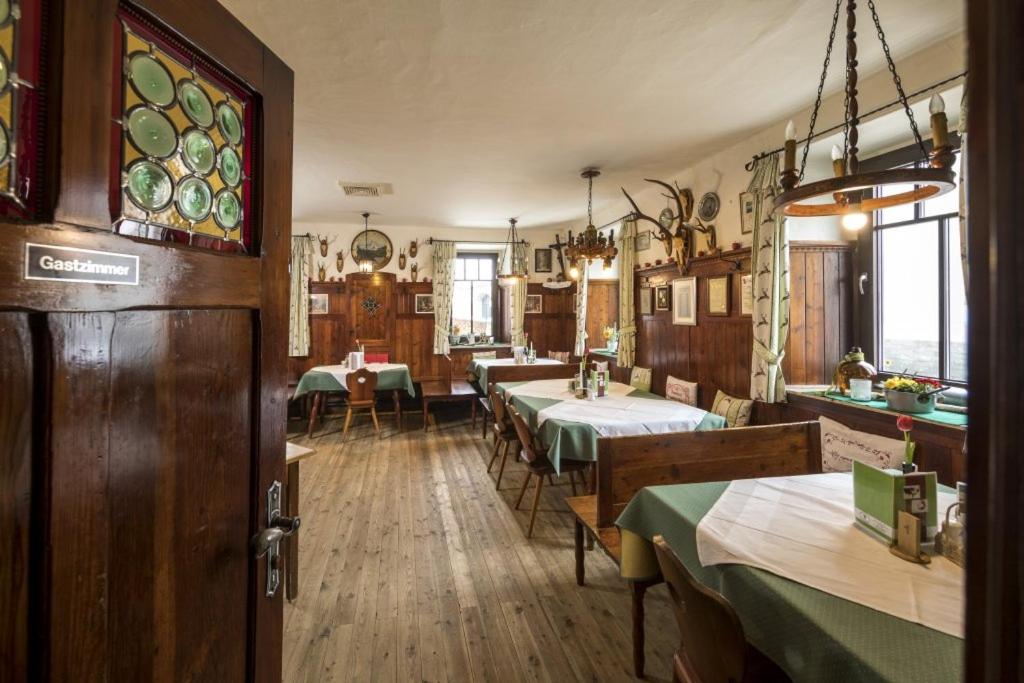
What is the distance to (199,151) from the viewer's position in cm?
87

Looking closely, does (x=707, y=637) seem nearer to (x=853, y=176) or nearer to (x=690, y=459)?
(x=690, y=459)

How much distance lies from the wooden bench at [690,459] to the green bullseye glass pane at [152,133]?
1819 millimetres

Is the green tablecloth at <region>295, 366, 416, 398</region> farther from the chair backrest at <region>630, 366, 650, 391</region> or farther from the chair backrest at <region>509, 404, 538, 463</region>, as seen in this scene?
the chair backrest at <region>509, 404, 538, 463</region>

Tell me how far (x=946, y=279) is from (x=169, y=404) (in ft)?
11.8

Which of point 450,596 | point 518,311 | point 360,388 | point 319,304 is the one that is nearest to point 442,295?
point 518,311

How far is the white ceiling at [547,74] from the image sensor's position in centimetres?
209

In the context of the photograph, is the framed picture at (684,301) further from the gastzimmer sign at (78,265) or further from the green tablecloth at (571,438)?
the gastzimmer sign at (78,265)

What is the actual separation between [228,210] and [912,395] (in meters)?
3.14

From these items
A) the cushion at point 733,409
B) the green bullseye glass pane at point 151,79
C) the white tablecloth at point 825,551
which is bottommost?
the white tablecloth at point 825,551

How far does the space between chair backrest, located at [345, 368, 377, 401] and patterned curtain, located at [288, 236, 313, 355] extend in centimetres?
161

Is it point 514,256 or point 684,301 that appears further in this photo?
point 514,256

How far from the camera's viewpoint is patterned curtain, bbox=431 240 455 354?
22.6 ft

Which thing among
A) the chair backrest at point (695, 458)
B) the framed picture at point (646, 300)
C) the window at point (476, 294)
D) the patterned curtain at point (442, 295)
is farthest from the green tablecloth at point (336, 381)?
the chair backrest at point (695, 458)

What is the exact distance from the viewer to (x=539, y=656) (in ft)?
6.24
